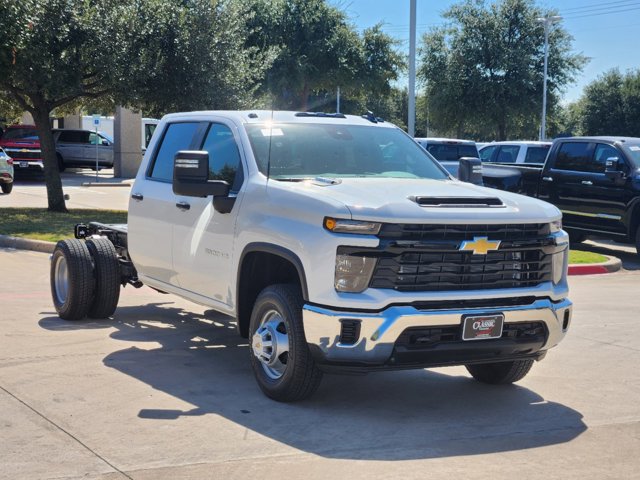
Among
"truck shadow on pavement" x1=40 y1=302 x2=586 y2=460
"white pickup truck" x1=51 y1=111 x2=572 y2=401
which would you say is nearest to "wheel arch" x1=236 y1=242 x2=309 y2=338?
"white pickup truck" x1=51 y1=111 x2=572 y2=401

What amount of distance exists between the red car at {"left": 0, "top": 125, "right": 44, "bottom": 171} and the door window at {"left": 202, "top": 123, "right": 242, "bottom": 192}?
91.7 feet

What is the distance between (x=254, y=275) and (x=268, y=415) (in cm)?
115

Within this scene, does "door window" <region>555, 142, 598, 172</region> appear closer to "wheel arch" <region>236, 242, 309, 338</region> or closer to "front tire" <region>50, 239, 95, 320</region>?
"front tire" <region>50, 239, 95, 320</region>

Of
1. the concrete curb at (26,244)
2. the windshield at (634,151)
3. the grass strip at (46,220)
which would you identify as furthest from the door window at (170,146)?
the windshield at (634,151)

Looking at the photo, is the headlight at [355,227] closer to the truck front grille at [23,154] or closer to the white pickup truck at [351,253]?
the white pickup truck at [351,253]

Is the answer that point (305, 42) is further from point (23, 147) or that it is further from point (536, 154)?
point (536, 154)

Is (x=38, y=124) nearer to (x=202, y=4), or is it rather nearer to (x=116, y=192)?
(x=202, y=4)

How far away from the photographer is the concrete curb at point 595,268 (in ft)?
48.3

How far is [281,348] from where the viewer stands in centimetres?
627

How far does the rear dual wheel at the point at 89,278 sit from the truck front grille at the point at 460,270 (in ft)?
12.5

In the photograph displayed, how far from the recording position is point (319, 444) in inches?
219

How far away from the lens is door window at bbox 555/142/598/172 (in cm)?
1702

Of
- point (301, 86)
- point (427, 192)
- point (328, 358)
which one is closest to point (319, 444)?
point (328, 358)

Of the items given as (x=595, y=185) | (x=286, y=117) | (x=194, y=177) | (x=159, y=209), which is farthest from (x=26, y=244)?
(x=595, y=185)
